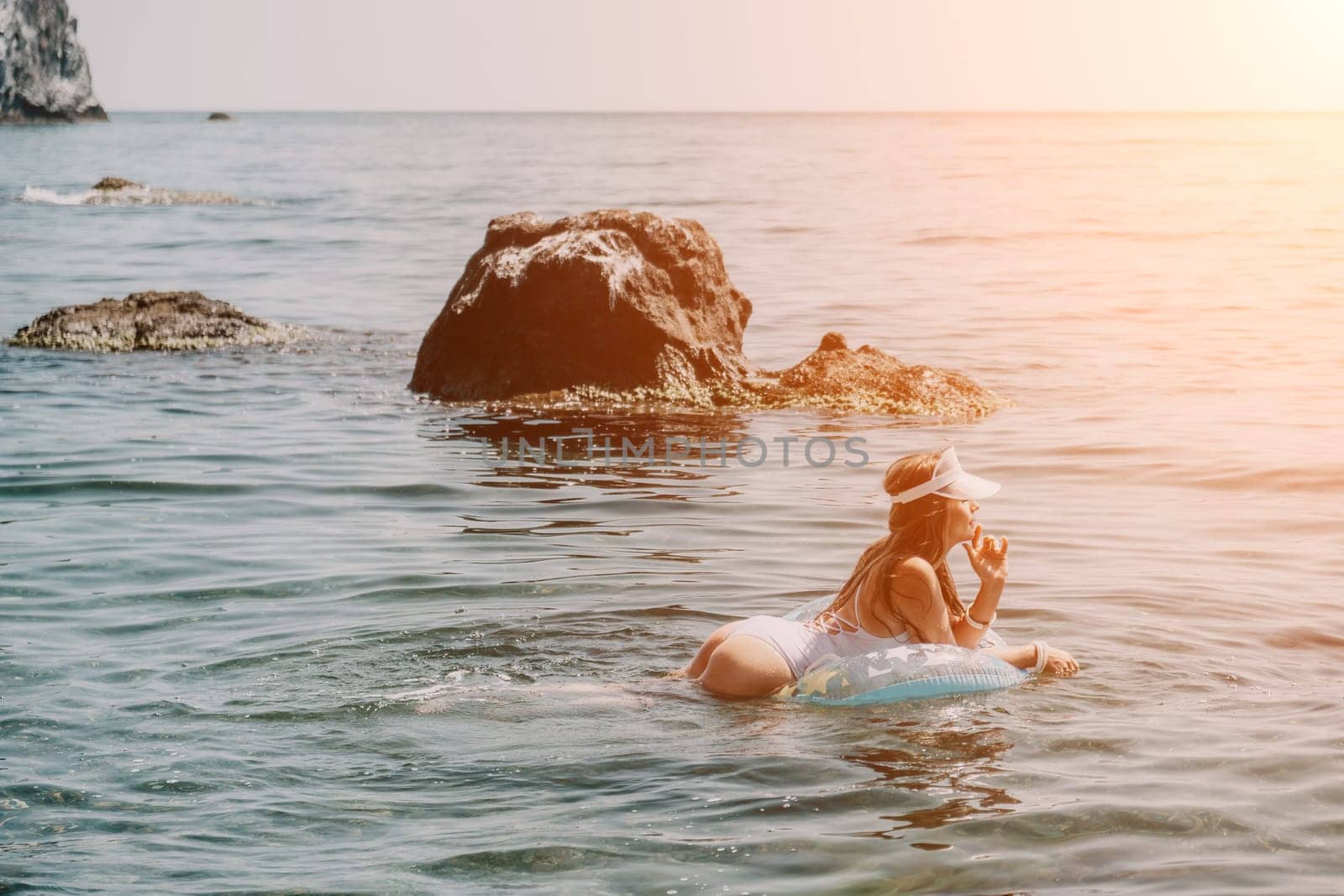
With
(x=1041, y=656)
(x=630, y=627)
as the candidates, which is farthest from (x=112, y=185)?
(x=1041, y=656)

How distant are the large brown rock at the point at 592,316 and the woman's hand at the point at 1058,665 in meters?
8.09

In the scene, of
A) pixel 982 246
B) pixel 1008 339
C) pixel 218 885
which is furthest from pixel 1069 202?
pixel 218 885

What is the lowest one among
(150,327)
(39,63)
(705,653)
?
(705,653)

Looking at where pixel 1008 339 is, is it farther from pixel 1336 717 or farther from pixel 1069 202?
pixel 1069 202

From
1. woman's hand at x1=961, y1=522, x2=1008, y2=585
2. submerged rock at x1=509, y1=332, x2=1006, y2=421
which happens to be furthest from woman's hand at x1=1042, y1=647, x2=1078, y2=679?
submerged rock at x1=509, y1=332, x2=1006, y2=421

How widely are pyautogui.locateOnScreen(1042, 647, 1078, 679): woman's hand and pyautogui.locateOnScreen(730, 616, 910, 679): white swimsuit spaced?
84cm

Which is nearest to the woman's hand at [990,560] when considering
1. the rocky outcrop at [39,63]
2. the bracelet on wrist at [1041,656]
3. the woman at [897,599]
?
the woman at [897,599]

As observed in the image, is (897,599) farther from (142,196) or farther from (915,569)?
(142,196)

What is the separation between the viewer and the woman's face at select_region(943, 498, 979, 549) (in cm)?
698

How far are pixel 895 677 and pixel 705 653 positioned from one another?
98cm

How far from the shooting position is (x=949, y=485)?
271 inches

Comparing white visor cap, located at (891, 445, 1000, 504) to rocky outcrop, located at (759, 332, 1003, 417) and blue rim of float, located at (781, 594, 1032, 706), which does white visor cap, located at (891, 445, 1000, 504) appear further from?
rocky outcrop, located at (759, 332, 1003, 417)

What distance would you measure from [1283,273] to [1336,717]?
24.5m

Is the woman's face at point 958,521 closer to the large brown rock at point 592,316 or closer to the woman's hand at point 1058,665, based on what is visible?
the woman's hand at point 1058,665
